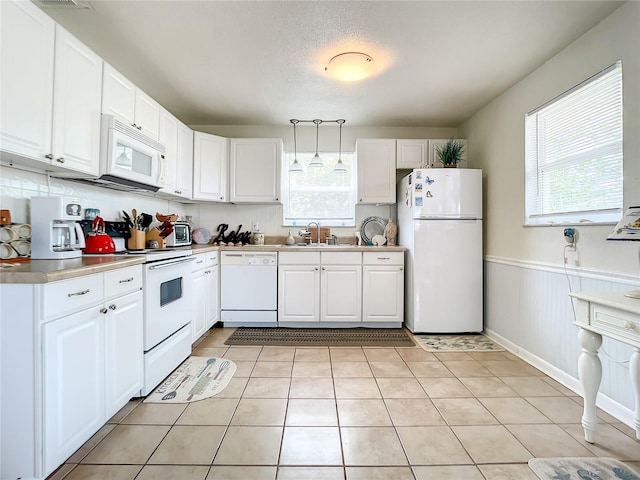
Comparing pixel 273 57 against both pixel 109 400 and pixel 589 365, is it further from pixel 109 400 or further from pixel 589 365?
pixel 589 365

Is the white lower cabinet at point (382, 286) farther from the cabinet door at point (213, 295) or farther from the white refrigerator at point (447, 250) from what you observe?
the cabinet door at point (213, 295)

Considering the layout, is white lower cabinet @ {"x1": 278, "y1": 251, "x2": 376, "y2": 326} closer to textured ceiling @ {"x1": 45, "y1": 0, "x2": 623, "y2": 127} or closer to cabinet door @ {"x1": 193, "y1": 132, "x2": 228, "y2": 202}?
cabinet door @ {"x1": 193, "y1": 132, "x2": 228, "y2": 202}

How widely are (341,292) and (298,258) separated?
0.61 metres

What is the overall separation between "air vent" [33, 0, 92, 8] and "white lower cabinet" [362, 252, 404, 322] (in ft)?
9.50

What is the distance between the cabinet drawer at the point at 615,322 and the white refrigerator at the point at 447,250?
1.61 meters

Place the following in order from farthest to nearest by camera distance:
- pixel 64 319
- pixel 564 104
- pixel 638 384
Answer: pixel 564 104 < pixel 638 384 < pixel 64 319

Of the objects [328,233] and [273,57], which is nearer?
[273,57]

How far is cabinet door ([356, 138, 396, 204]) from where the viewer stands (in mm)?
3617

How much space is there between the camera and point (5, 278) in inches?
47.8

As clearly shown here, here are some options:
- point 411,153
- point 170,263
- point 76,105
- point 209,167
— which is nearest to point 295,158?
point 209,167

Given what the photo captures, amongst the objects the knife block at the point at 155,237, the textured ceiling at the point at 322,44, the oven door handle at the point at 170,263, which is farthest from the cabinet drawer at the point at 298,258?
the textured ceiling at the point at 322,44

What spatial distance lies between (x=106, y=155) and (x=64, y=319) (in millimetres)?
1204

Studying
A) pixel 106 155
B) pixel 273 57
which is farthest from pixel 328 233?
pixel 106 155

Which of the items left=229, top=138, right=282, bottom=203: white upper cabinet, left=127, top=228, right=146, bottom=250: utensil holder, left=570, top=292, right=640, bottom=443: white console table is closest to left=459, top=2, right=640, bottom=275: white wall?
left=570, top=292, right=640, bottom=443: white console table
